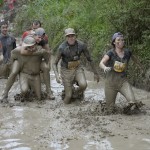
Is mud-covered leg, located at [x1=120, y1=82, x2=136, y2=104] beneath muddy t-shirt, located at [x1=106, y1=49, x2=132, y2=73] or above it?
beneath

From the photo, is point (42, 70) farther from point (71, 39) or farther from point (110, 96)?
point (110, 96)

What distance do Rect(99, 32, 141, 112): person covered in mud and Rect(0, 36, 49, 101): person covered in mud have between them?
6.59ft

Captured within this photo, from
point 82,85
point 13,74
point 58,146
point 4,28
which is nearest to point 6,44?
point 4,28

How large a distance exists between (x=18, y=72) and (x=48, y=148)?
3777 millimetres

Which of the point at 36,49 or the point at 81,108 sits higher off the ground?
the point at 36,49

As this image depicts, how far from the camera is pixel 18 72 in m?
9.92

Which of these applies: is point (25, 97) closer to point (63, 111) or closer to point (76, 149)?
point (63, 111)

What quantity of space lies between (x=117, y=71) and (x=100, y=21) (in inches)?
237

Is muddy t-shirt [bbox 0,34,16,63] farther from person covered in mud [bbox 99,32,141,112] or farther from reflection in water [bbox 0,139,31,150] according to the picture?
reflection in water [bbox 0,139,31,150]

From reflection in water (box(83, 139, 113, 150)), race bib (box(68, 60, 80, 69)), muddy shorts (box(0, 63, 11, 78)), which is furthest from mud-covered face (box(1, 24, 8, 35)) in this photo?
reflection in water (box(83, 139, 113, 150))

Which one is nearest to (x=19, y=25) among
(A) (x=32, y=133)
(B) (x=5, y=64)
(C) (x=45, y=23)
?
(C) (x=45, y=23)

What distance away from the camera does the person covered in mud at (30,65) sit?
9695mm

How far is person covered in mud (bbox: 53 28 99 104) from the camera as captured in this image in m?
9.36

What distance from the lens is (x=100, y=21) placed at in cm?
1408
